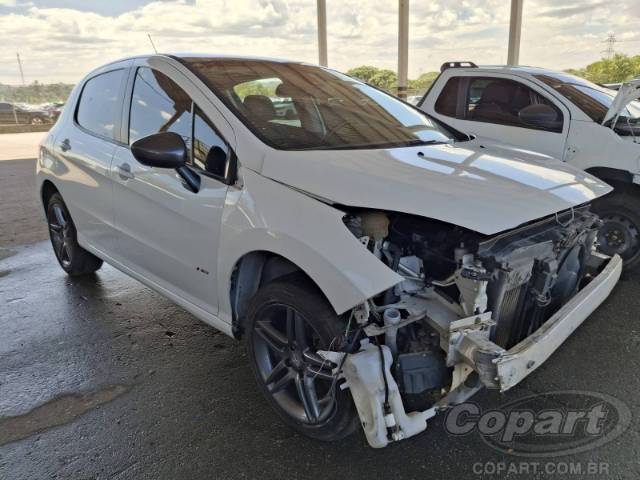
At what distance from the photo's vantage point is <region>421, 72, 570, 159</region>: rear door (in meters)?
4.64

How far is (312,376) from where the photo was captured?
224cm

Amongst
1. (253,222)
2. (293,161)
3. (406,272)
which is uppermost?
(293,161)

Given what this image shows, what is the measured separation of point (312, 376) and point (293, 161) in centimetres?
99

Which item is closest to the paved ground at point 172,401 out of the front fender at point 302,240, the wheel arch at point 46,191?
the front fender at point 302,240

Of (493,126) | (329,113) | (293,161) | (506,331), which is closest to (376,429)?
(506,331)

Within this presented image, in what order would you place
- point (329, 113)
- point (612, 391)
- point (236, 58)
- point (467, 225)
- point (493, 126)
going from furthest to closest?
point (493, 126)
point (236, 58)
point (329, 113)
point (612, 391)
point (467, 225)

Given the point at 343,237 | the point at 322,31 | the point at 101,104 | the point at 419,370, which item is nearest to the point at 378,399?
the point at 419,370

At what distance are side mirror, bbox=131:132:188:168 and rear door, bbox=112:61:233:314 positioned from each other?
17 cm

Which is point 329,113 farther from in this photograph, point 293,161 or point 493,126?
point 493,126

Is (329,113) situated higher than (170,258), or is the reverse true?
(329,113)

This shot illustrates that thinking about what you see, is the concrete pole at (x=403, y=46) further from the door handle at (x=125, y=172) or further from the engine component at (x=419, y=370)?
the engine component at (x=419, y=370)

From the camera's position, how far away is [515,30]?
13.8 m

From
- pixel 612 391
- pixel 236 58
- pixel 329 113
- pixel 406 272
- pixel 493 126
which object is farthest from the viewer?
pixel 493 126

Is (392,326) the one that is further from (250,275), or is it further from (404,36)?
(404,36)
